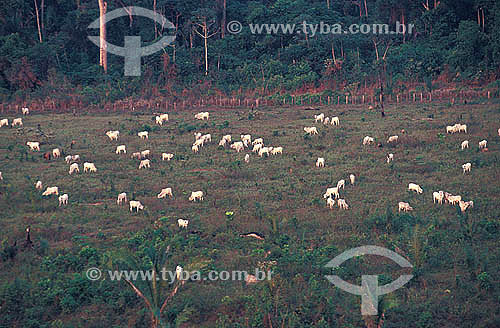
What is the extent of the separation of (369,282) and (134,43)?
4004cm

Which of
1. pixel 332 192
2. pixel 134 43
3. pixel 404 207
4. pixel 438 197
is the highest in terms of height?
pixel 134 43

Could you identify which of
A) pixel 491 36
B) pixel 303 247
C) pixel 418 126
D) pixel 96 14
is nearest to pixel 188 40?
pixel 96 14

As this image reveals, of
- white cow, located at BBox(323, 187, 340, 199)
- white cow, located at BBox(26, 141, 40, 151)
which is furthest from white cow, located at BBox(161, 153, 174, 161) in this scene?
white cow, located at BBox(323, 187, 340, 199)

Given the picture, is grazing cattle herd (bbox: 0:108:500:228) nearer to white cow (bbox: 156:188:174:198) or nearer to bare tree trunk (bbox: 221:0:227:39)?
white cow (bbox: 156:188:174:198)

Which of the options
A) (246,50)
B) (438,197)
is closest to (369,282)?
(438,197)

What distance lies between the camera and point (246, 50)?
4491 cm

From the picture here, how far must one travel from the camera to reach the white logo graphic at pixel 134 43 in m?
43.4

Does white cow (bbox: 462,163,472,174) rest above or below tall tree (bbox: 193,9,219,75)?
below

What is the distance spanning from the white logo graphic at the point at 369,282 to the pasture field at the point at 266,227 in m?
0.16

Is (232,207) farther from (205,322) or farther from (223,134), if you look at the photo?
(223,134)

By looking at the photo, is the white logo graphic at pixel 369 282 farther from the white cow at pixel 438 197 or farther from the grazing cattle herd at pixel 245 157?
the white cow at pixel 438 197

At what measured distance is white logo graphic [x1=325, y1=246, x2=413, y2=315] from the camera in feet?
26.6

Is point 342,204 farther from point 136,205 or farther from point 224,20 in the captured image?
point 224,20

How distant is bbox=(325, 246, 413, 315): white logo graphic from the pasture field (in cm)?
16
